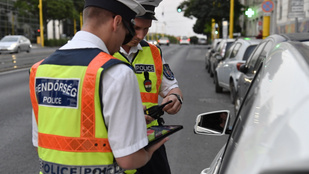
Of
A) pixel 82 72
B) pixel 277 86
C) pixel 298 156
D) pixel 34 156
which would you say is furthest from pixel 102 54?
pixel 34 156

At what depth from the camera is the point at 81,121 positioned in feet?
5.23

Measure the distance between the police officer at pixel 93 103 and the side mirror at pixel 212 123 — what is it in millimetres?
583

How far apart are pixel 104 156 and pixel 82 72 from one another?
34 cm

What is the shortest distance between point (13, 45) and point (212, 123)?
1245 inches

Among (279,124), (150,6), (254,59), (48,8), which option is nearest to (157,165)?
(150,6)

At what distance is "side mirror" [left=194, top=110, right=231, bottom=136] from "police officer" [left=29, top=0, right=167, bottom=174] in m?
0.58

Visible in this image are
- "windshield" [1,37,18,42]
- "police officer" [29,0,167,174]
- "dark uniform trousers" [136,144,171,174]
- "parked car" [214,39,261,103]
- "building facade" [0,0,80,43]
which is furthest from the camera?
"building facade" [0,0,80,43]

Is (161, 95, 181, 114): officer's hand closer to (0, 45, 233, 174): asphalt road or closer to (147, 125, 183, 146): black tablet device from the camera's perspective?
(147, 125, 183, 146): black tablet device

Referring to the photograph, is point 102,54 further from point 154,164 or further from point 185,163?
point 185,163

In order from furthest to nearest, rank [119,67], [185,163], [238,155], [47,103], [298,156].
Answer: [185,163], [47,103], [119,67], [238,155], [298,156]

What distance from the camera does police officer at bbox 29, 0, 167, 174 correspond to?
1.55 meters

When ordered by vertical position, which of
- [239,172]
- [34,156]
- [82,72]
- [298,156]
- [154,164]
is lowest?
[34,156]

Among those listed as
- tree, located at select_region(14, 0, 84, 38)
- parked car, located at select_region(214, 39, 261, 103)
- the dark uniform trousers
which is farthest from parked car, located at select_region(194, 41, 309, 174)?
tree, located at select_region(14, 0, 84, 38)

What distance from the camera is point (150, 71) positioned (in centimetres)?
274
